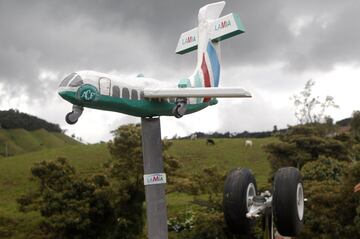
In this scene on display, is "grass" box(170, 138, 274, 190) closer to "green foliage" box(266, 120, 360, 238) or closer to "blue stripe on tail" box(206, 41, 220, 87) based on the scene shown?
"green foliage" box(266, 120, 360, 238)

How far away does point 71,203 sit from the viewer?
22.1 m

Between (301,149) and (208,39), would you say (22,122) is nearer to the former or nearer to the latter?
(301,149)

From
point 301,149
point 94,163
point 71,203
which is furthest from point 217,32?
point 94,163

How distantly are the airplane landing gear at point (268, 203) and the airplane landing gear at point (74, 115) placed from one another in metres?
2.77

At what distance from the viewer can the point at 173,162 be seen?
23.9 m

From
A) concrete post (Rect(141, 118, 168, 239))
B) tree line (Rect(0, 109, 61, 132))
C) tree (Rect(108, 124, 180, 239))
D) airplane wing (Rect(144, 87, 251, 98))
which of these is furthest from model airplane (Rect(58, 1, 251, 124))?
tree line (Rect(0, 109, 61, 132))

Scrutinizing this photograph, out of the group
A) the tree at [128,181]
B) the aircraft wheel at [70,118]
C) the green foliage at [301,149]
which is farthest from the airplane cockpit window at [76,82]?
the green foliage at [301,149]

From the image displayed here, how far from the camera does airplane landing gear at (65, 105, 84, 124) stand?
34.1 feet

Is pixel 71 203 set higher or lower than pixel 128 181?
lower

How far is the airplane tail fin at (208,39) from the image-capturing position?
1316 centimetres

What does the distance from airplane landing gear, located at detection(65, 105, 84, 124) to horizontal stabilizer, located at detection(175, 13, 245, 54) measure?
431cm

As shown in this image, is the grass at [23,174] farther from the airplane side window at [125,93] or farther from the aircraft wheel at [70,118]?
the aircraft wheel at [70,118]

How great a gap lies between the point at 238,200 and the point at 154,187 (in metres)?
3.02

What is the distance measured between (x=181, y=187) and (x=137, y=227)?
217 cm
